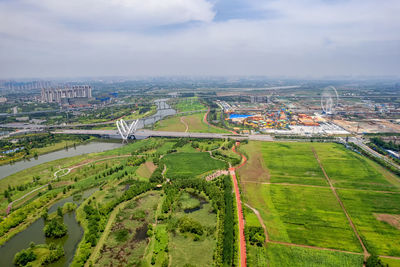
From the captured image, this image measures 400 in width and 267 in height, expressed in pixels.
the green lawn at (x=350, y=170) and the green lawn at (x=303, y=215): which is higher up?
the green lawn at (x=350, y=170)

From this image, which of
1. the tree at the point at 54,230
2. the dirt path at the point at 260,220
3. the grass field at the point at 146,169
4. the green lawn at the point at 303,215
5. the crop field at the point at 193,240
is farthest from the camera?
the grass field at the point at 146,169

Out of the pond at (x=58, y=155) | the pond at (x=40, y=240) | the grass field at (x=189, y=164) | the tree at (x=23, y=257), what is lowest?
the pond at (x=40, y=240)

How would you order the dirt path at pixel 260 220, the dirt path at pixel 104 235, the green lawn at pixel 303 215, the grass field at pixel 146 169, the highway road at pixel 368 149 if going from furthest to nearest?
1. the highway road at pixel 368 149
2. the grass field at pixel 146 169
3. the dirt path at pixel 260 220
4. the green lawn at pixel 303 215
5. the dirt path at pixel 104 235

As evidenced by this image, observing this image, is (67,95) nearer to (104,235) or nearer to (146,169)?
(146,169)

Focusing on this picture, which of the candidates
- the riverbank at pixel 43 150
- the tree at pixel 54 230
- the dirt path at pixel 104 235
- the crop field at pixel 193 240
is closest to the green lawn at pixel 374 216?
the crop field at pixel 193 240

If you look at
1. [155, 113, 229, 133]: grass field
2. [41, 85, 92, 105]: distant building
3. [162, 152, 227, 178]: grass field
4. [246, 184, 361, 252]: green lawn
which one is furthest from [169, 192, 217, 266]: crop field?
[41, 85, 92, 105]: distant building

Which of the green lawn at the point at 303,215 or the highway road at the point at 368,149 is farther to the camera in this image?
the highway road at the point at 368,149

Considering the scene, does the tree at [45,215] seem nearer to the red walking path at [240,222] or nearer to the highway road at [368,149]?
the red walking path at [240,222]

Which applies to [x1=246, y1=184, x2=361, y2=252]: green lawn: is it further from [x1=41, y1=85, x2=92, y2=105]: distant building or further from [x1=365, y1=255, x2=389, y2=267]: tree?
[x1=41, y1=85, x2=92, y2=105]: distant building
